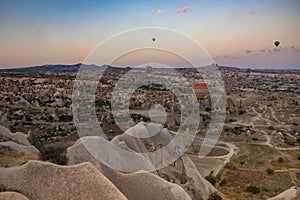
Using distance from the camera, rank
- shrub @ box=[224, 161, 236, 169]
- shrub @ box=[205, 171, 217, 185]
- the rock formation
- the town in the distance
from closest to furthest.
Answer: the rock formation, the town in the distance, shrub @ box=[205, 171, 217, 185], shrub @ box=[224, 161, 236, 169]

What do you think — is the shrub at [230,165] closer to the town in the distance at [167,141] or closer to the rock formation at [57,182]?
the town in the distance at [167,141]

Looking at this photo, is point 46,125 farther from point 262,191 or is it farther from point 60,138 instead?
point 262,191

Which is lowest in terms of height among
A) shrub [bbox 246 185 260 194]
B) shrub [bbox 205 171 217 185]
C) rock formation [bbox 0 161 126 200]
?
shrub [bbox 246 185 260 194]

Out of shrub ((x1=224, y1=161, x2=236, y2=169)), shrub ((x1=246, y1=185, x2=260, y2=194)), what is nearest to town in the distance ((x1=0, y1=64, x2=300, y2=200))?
shrub ((x1=246, y1=185, x2=260, y2=194))

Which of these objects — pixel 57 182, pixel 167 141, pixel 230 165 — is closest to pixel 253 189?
pixel 230 165

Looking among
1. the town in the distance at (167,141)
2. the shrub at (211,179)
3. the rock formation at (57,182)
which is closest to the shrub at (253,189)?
the town in the distance at (167,141)

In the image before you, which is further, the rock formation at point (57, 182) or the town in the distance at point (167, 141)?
the town in the distance at point (167, 141)

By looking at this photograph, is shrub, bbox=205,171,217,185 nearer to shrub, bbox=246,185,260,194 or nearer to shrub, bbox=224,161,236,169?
shrub, bbox=246,185,260,194

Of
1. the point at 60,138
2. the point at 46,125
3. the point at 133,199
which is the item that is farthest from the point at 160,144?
the point at 46,125

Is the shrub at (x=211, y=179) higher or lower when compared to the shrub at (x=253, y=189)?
higher

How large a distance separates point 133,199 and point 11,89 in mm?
64840

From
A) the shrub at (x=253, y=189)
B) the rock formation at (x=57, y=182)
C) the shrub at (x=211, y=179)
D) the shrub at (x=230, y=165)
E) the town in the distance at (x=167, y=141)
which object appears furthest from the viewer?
the shrub at (x=230, y=165)

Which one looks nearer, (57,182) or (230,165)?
(57,182)

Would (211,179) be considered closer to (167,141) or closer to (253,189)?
(253,189)
